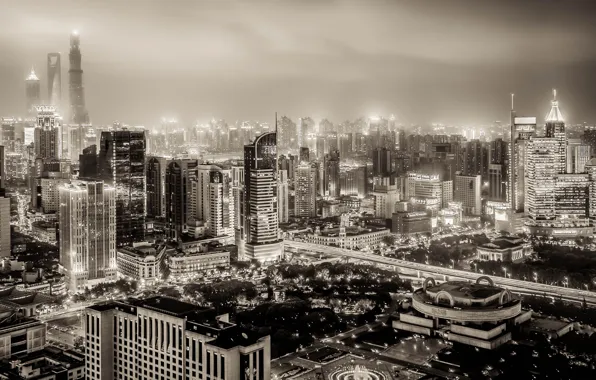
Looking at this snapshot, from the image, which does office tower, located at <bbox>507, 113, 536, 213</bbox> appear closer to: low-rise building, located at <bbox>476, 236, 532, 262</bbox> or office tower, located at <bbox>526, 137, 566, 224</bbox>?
office tower, located at <bbox>526, 137, 566, 224</bbox>

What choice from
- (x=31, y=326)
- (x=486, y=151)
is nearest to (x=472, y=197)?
(x=486, y=151)

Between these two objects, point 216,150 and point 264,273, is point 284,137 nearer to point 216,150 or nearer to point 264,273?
point 216,150

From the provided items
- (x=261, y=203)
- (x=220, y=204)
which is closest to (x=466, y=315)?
(x=261, y=203)

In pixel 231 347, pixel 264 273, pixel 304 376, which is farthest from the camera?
pixel 264 273

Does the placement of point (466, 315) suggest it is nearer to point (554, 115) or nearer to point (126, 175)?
point (126, 175)

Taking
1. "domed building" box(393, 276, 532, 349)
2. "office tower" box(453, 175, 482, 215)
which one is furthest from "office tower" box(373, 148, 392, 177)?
"domed building" box(393, 276, 532, 349)
